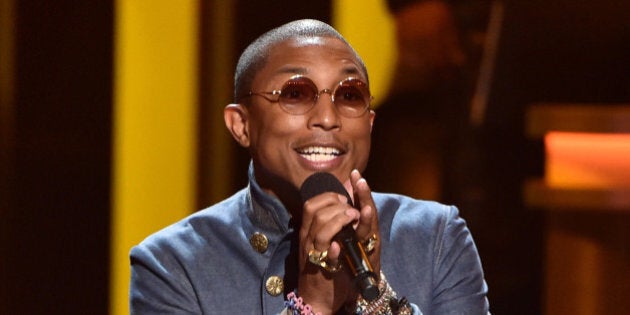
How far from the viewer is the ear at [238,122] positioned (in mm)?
2428

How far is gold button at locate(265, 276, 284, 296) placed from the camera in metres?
2.24

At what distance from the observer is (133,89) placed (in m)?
3.64

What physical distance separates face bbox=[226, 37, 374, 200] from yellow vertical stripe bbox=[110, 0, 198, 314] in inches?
49.9

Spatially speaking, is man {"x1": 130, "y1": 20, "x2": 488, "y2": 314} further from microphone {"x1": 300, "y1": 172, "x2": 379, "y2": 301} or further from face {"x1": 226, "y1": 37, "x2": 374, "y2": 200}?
microphone {"x1": 300, "y1": 172, "x2": 379, "y2": 301}

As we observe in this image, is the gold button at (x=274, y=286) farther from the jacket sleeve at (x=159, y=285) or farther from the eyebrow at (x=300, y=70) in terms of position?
the eyebrow at (x=300, y=70)

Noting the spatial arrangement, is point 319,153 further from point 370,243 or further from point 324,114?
point 370,243

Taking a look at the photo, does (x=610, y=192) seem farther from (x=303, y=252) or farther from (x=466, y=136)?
(x=303, y=252)

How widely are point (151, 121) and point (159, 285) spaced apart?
1.42 meters

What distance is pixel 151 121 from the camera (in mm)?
3615

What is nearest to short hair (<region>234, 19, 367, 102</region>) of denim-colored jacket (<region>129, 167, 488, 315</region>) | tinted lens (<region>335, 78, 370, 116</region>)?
tinted lens (<region>335, 78, 370, 116</region>)

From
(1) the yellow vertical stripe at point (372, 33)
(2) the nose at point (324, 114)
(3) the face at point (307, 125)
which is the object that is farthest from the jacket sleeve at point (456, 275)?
(1) the yellow vertical stripe at point (372, 33)

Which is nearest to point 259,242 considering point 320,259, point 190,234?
point 190,234

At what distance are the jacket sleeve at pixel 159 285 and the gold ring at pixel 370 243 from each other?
476 mm

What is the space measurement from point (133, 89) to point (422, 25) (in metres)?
1.01
